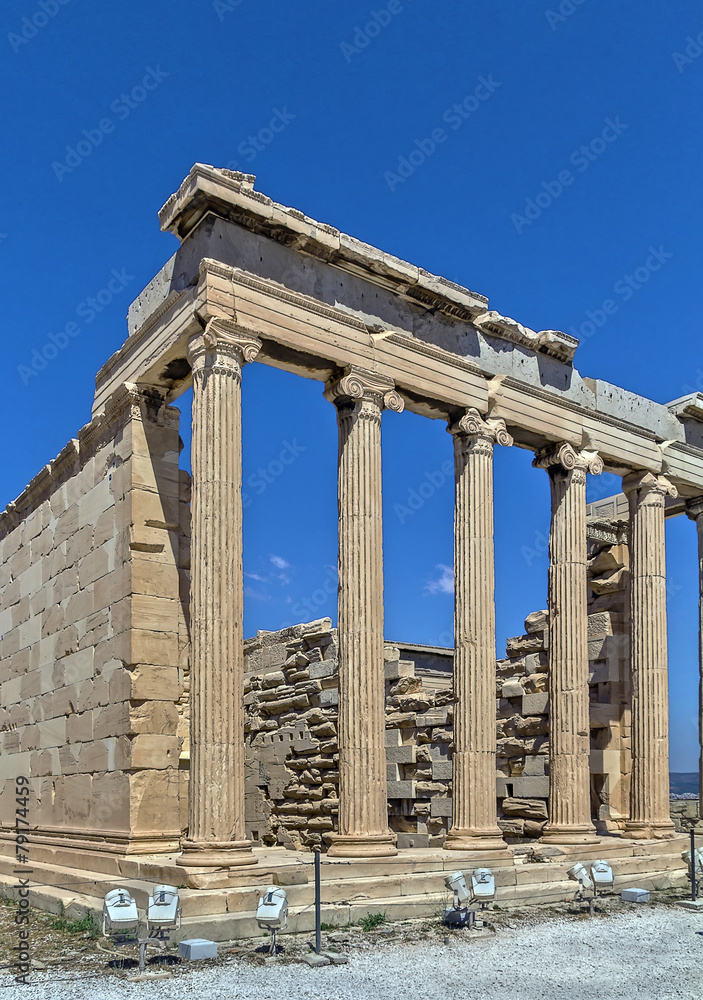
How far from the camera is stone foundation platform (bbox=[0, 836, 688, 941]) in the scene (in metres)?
11.8

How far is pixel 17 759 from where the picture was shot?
1947 cm

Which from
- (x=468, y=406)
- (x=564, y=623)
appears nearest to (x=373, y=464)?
(x=468, y=406)

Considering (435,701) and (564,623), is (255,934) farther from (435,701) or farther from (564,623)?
(435,701)

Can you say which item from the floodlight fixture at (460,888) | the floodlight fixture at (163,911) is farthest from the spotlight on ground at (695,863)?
the floodlight fixture at (163,911)

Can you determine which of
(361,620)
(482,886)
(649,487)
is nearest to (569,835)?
(482,886)

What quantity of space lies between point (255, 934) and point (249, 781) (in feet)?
38.9

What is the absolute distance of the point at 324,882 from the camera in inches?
508

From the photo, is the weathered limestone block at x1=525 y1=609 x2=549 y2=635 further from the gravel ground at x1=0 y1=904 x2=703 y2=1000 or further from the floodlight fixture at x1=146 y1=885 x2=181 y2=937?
the floodlight fixture at x1=146 y1=885 x2=181 y2=937

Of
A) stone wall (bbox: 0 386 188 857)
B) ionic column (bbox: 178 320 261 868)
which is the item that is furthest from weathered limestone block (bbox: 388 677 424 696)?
ionic column (bbox: 178 320 261 868)

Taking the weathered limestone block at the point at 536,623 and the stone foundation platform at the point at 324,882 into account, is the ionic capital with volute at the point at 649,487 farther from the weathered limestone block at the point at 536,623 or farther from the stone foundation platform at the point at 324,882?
the stone foundation platform at the point at 324,882

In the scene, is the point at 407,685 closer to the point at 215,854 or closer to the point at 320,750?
the point at 320,750

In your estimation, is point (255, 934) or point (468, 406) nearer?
point (255, 934)

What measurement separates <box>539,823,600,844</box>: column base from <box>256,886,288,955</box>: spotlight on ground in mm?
7802

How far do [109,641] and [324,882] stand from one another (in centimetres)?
509
